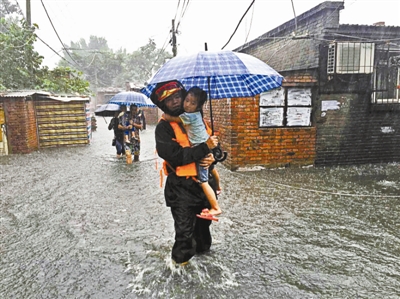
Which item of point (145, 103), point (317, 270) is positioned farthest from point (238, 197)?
point (145, 103)

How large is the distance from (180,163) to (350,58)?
5806mm

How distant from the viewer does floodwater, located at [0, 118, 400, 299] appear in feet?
9.20

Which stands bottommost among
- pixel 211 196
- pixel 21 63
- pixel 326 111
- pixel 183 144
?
pixel 211 196

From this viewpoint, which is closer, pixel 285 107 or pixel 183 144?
pixel 183 144

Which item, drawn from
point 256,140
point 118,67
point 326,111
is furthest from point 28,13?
point 118,67

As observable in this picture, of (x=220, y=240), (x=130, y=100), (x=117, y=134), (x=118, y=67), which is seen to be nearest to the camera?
(x=220, y=240)

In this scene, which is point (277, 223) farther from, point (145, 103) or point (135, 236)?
point (145, 103)

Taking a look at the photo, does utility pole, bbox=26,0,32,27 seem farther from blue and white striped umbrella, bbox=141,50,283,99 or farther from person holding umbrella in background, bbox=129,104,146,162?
blue and white striped umbrella, bbox=141,50,283,99

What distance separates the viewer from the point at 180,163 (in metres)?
2.76

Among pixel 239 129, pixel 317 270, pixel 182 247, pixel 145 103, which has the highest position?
pixel 145 103

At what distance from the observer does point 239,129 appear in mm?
6871

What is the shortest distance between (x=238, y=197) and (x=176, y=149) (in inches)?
115

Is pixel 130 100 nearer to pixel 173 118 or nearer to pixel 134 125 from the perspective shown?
pixel 134 125

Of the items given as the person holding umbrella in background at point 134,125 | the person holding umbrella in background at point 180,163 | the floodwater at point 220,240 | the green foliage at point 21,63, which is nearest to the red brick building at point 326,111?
the floodwater at point 220,240
